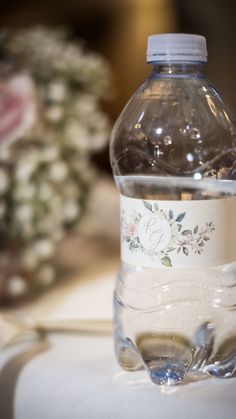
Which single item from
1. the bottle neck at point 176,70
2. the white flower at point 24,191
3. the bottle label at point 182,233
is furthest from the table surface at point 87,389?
the bottle neck at point 176,70

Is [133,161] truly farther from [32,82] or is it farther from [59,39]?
[59,39]

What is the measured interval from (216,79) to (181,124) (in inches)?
57.8

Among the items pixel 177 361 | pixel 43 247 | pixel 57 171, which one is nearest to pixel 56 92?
pixel 57 171

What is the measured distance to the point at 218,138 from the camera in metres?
0.71

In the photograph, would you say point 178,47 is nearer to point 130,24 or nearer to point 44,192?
point 44,192

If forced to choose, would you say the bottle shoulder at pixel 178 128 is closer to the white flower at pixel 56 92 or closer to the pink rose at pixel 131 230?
the pink rose at pixel 131 230

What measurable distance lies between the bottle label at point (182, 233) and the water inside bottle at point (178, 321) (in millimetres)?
19

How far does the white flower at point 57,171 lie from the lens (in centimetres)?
91

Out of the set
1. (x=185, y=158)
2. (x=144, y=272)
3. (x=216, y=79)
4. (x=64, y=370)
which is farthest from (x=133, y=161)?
(x=216, y=79)

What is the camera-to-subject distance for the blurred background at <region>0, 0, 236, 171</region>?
197cm

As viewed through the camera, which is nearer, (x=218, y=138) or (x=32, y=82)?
(x=218, y=138)

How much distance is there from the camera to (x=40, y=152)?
0.92m

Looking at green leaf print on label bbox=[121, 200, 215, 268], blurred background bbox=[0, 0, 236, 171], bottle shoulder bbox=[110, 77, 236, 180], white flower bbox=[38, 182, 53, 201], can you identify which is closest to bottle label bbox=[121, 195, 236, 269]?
green leaf print on label bbox=[121, 200, 215, 268]

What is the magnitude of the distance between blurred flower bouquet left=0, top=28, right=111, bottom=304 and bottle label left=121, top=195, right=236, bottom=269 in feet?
1.12
